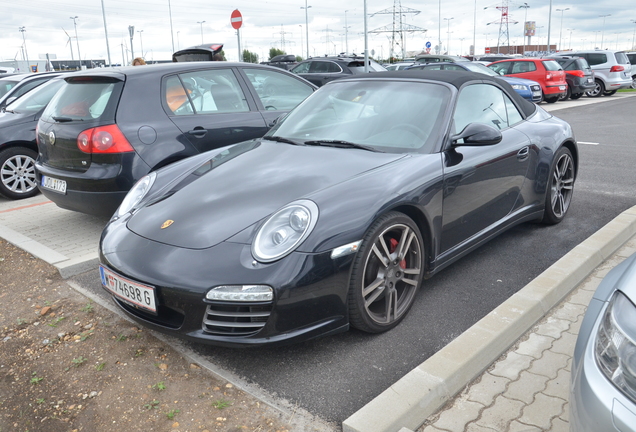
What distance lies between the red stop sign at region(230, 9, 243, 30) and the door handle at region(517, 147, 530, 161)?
33.3ft

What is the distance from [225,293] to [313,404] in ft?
2.09

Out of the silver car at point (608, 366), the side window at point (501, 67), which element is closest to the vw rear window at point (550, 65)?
the side window at point (501, 67)

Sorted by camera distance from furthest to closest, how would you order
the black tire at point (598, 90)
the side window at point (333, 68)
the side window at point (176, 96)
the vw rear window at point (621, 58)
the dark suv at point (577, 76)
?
the vw rear window at point (621, 58), the black tire at point (598, 90), the dark suv at point (577, 76), the side window at point (333, 68), the side window at point (176, 96)

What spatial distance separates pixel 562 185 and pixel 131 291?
151 inches

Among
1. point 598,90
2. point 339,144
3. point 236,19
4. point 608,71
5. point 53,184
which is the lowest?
point 598,90

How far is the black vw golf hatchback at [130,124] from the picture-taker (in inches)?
183

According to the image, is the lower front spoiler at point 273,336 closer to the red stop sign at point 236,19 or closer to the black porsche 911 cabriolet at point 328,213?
the black porsche 911 cabriolet at point 328,213

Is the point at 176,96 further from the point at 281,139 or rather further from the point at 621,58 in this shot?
the point at 621,58

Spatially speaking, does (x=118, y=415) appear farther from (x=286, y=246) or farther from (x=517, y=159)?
(x=517, y=159)

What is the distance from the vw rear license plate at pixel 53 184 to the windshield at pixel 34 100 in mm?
2384

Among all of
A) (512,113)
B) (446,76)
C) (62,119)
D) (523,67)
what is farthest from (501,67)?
(62,119)

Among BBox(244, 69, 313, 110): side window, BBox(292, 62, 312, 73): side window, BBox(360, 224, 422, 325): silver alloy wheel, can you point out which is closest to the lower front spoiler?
BBox(360, 224, 422, 325): silver alloy wheel

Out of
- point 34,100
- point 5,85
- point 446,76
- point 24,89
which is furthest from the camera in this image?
point 5,85

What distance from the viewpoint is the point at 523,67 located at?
1927 cm
